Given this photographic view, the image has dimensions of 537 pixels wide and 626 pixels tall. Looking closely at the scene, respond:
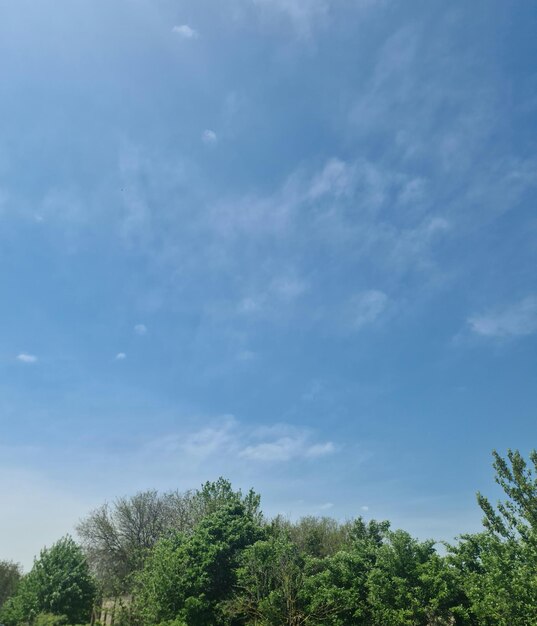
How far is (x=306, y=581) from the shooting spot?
110ft

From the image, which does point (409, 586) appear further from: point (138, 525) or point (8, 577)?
point (8, 577)

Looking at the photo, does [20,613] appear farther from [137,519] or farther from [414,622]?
[414,622]

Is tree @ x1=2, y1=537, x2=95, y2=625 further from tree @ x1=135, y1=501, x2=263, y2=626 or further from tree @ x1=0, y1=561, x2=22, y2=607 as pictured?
tree @ x1=0, y1=561, x2=22, y2=607

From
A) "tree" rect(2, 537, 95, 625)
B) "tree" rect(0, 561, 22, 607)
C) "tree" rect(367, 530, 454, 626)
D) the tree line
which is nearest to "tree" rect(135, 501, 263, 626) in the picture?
the tree line

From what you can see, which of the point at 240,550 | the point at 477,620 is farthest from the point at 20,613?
the point at 477,620

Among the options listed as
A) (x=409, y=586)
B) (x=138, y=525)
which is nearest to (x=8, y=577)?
(x=138, y=525)

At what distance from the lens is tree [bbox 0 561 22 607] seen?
233ft

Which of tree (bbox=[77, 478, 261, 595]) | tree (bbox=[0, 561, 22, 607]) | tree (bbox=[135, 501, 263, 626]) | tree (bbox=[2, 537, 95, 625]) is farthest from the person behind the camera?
tree (bbox=[0, 561, 22, 607])

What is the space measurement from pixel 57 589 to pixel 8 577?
4542 cm

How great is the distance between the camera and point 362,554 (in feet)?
121

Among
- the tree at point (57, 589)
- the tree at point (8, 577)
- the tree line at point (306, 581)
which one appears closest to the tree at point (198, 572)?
the tree line at point (306, 581)

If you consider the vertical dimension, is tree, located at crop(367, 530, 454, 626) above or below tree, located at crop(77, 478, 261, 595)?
below

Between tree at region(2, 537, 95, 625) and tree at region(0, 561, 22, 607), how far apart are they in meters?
34.0

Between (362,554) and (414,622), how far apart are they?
23.4ft
